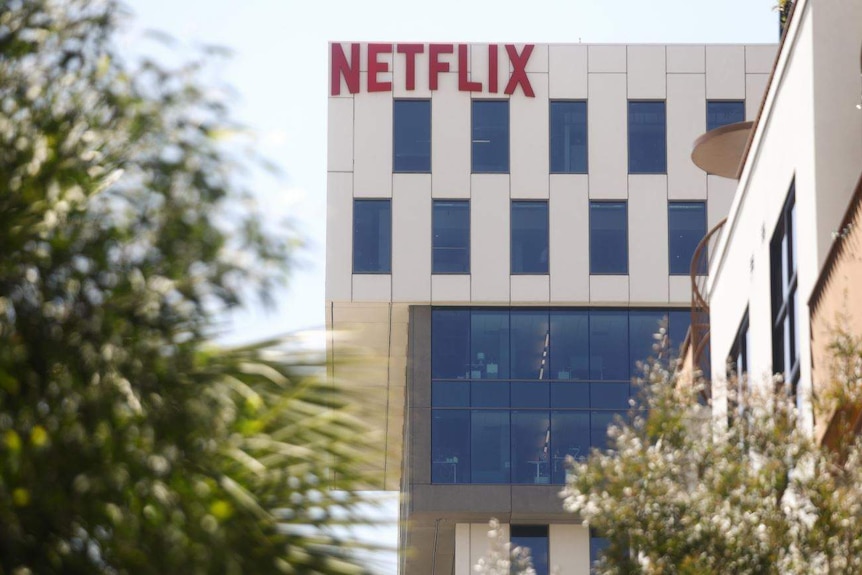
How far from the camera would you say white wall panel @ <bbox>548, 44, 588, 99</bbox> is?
1801 inches

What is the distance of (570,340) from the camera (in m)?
44.8

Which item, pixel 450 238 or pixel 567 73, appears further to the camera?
pixel 567 73

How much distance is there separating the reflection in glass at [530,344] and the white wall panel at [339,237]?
4.68m

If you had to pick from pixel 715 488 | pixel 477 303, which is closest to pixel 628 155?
pixel 477 303

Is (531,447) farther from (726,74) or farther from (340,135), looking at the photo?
(726,74)

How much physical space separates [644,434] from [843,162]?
3.89 meters

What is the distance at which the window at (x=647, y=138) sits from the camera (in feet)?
150

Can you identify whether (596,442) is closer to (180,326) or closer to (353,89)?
(353,89)

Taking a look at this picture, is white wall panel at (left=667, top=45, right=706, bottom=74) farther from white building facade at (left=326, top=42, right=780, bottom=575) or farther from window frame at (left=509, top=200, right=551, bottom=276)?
window frame at (left=509, top=200, right=551, bottom=276)

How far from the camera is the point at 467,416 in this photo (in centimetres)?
4394

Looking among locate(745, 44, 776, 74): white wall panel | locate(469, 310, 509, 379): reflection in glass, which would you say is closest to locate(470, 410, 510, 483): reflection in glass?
locate(469, 310, 509, 379): reflection in glass

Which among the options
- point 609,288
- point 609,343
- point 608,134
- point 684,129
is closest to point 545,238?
point 609,288

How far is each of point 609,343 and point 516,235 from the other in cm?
386

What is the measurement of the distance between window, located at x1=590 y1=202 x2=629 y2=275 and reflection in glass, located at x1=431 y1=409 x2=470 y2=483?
5522 mm
